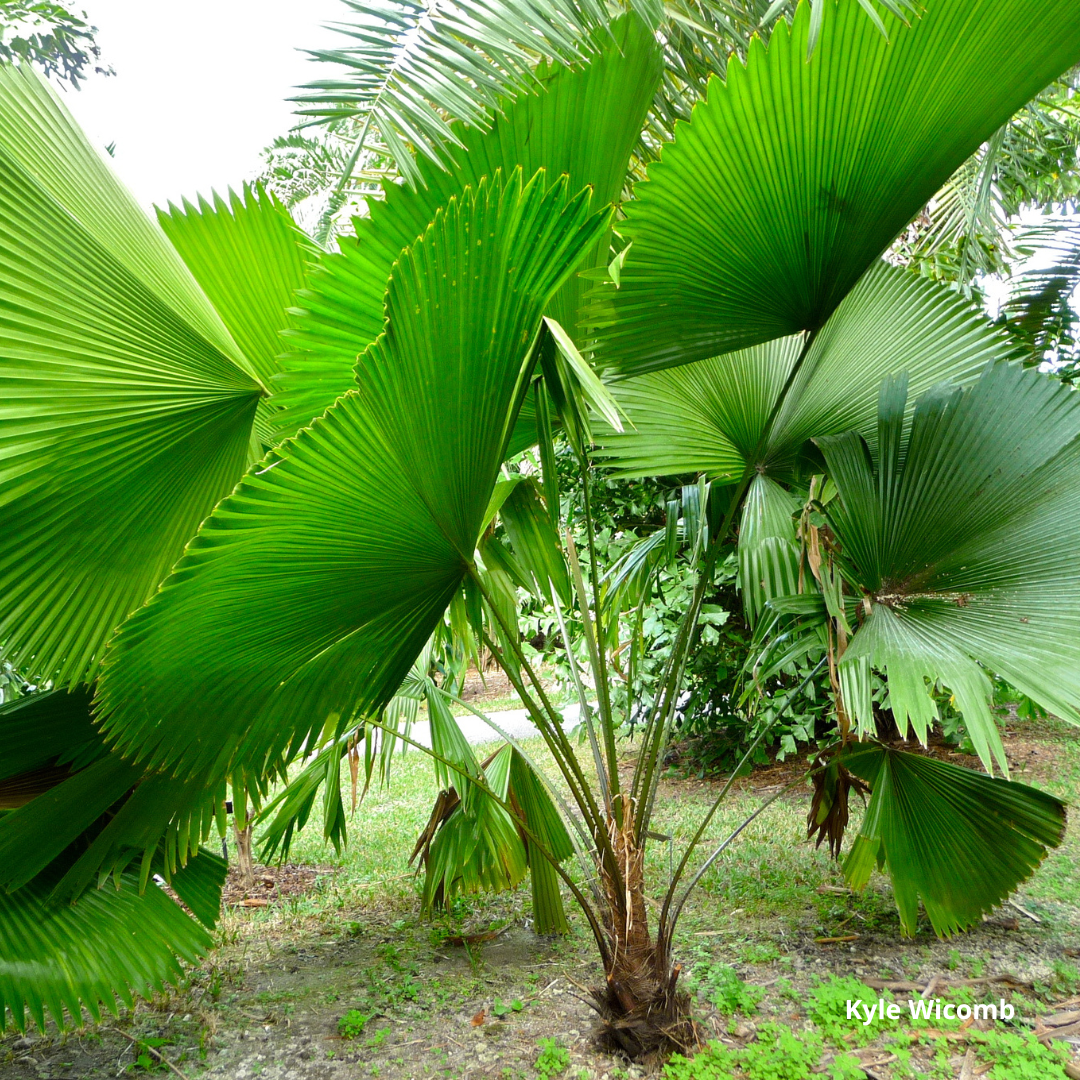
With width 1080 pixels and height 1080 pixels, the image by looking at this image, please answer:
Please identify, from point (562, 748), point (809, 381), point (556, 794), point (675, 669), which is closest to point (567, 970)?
point (556, 794)

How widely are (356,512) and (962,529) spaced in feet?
4.99

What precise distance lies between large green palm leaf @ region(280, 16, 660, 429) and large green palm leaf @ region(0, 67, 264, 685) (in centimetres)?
27

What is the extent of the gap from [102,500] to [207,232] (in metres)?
0.81

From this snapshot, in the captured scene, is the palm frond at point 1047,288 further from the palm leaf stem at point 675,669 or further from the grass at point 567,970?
the grass at point 567,970

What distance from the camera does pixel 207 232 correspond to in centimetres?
208

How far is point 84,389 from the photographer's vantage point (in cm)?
157

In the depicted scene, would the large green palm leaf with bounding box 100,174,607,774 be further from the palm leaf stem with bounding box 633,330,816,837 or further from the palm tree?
the palm leaf stem with bounding box 633,330,816,837

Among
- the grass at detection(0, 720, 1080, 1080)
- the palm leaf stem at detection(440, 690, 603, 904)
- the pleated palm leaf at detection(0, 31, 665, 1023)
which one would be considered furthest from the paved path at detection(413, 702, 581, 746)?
the pleated palm leaf at detection(0, 31, 665, 1023)

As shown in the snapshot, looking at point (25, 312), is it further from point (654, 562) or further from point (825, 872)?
point (825, 872)

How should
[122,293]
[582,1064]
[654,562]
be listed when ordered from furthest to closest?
[654,562]
[582,1064]
[122,293]

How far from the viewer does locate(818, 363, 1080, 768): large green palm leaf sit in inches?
74.1

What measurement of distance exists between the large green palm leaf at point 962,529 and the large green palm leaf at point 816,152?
47 centimetres

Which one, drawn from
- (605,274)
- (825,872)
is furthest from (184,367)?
(825,872)

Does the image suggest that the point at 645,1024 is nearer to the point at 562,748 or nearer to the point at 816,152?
the point at 562,748
